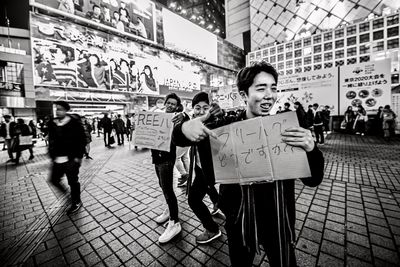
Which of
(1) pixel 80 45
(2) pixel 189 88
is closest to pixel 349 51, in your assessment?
(2) pixel 189 88

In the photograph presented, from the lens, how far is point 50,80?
46.8 ft

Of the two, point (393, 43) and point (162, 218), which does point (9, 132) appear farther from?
point (393, 43)

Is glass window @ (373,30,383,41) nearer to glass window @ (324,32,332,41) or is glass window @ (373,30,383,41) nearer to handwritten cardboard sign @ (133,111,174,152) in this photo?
glass window @ (324,32,332,41)

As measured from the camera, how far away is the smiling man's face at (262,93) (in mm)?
1308

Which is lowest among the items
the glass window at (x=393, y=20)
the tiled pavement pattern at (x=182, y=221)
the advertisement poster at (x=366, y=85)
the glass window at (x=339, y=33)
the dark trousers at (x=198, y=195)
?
the tiled pavement pattern at (x=182, y=221)

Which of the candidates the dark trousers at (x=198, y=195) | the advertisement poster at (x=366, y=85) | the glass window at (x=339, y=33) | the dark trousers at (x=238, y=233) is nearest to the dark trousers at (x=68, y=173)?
the dark trousers at (x=198, y=195)

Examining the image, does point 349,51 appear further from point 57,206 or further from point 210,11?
point 57,206

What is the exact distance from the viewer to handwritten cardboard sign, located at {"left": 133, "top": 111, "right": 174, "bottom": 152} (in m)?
2.43

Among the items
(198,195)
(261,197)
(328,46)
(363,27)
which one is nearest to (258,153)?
(261,197)

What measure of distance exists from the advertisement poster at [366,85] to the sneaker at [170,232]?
13.4 m

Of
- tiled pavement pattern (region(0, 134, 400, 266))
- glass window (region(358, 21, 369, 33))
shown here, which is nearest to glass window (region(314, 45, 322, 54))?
glass window (region(358, 21, 369, 33))

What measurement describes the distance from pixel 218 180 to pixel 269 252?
607mm

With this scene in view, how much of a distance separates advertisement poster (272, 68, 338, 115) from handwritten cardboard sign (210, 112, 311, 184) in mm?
11116

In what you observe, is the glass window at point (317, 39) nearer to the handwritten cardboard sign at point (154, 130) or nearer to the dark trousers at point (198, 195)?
the handwritten cardboard sign at point (154, 130)
